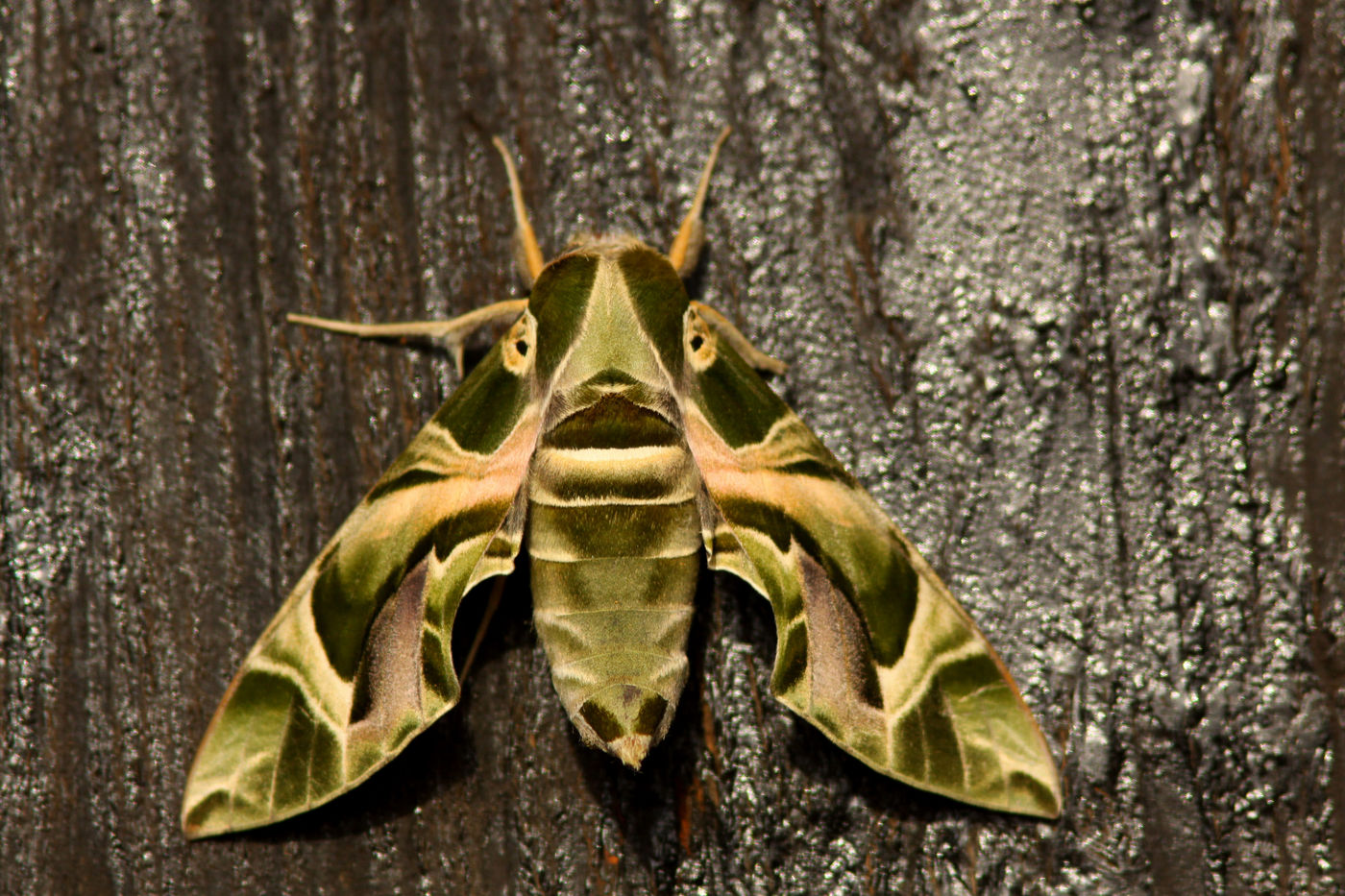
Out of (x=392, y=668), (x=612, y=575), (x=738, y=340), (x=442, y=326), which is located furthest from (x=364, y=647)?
(x=738, y=340)

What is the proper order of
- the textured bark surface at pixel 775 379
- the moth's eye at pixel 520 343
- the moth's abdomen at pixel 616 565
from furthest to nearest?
the moth's eye at pixel 520 343 → the textured bark surface at pixel 775 379 → the moth's abdomen at pixel 616 565

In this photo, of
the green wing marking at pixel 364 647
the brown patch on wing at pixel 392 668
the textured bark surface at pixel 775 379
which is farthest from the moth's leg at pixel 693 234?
the brown patch on wing at pixel 392 668

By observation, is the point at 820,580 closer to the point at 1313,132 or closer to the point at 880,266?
the point at 880,266

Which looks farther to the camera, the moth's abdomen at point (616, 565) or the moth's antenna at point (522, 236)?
the moth's antenna at point (522, 236)

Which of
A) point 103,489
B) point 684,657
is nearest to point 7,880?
point 103,489

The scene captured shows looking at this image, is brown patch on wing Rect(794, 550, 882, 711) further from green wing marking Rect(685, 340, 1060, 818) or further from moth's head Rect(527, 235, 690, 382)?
moth's head Rect(527, 235, 690, 382)

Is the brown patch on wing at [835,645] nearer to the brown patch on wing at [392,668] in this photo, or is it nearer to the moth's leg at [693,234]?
Answer: the moth's leg at [693,234]
